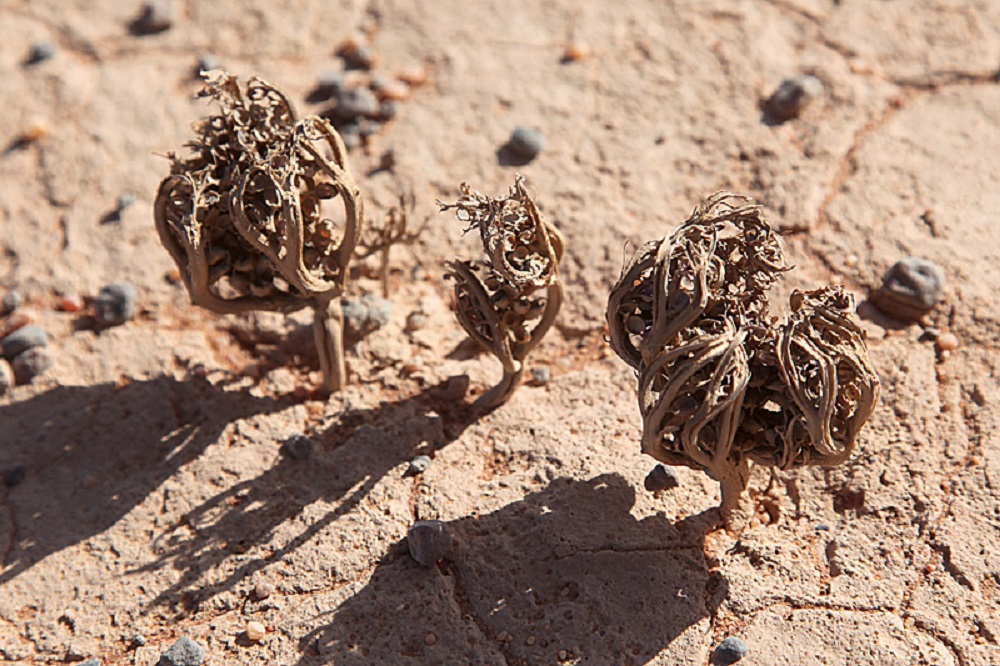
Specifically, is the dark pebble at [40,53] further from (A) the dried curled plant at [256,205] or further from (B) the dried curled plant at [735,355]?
(B) the dried curled plant at [735,355]

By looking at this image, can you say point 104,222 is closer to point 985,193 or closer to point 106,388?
A: point 106,388

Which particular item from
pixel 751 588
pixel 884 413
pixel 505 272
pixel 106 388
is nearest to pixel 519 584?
pixel 751 588

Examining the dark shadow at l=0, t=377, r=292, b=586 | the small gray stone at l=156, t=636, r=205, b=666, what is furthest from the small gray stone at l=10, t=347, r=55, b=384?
the small gray stone at l=156, t=636, r=205, b=666

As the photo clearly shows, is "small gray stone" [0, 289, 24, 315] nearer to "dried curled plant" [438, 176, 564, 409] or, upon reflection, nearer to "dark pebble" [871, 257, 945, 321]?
"dried curled plant" [438, 176, 564, 409]

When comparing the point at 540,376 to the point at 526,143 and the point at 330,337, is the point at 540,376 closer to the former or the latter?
the point at 330,337

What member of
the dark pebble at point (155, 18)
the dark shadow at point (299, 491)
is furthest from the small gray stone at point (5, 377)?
the dark pebble at point (155, 18)
